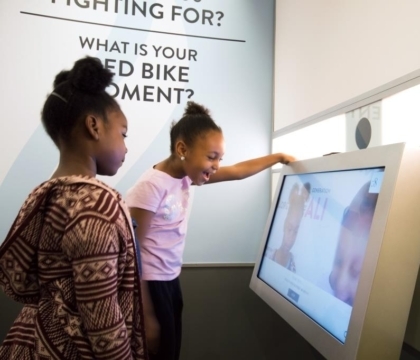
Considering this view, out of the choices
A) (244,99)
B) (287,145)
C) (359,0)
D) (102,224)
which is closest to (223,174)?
(287,145)

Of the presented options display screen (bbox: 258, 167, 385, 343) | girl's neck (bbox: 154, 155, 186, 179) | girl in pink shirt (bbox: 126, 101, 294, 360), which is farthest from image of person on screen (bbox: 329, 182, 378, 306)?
girl's neck (bbox: 154, 155, 186, 179)

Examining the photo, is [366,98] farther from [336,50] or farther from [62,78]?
[62,78]

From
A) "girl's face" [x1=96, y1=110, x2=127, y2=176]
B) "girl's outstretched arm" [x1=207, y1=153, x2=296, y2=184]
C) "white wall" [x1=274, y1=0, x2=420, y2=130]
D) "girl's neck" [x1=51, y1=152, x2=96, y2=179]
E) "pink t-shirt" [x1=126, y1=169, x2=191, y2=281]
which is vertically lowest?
"pink t-shirt" [x1=126, y1=169, x2=191, y2=281]

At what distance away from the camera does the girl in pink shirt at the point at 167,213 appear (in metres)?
1.33

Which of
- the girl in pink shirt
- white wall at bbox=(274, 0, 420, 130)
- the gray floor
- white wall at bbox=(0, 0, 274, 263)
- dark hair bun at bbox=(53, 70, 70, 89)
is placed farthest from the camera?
the gray floor

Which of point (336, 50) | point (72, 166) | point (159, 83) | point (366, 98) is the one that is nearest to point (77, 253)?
point (72, 166)

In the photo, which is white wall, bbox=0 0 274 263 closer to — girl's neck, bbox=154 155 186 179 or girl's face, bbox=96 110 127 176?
girl's neck, bbox=154 155 186 179

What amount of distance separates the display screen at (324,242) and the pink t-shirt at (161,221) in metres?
0.32

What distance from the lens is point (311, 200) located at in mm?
1178

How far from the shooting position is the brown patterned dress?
2.55 ft

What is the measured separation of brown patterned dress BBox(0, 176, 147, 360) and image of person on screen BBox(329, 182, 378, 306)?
44 cm

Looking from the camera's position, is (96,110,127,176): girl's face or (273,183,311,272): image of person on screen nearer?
(96,110,127,176): girl's face

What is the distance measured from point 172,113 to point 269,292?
97cm

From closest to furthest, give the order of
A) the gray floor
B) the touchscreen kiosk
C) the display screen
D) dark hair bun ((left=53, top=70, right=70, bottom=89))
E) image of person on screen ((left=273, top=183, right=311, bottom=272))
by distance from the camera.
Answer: the touchscreen kiosk < the display screen < dark hair bun ((left=53, top=70, right=70, bottom=89)) < image of person on screen ((left=273, top=183, right=311, bottom=272)) < the gray floor
